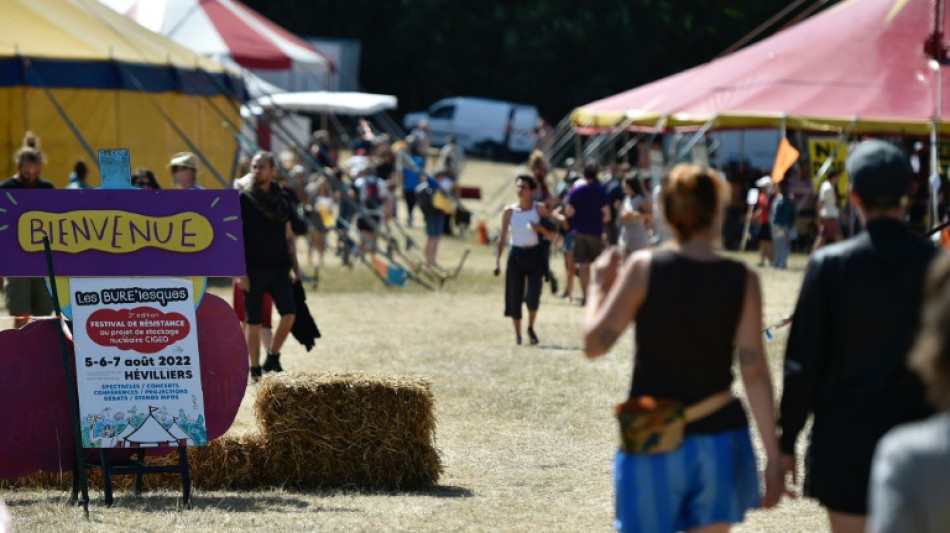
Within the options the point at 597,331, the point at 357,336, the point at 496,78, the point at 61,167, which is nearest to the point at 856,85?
the point at 357,336

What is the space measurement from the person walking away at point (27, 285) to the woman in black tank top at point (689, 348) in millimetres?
7984

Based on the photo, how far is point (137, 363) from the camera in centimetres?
761

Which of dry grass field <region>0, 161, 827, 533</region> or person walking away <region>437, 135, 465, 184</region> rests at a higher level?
person walking away <region>437, 135, 465, 184</region>

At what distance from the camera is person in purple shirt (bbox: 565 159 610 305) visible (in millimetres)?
18000

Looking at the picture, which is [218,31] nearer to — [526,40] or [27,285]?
[27,285]

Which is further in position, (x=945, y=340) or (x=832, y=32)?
(x=832, y=32)

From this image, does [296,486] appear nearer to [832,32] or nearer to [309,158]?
[309,158]

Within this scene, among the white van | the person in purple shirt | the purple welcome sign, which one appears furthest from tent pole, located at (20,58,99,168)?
the white van

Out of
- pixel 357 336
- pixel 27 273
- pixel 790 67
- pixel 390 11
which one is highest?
pixel 390 11

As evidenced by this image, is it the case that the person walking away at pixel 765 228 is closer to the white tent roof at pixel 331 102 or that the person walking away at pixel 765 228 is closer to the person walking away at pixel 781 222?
the person walking away at pixel 781 222

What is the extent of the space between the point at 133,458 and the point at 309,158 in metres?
13.7

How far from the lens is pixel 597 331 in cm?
438

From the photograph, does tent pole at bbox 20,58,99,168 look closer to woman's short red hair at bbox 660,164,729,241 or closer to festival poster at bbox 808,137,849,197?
festival poster at bbox 808,137,849,197

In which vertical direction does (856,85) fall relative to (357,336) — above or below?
above
